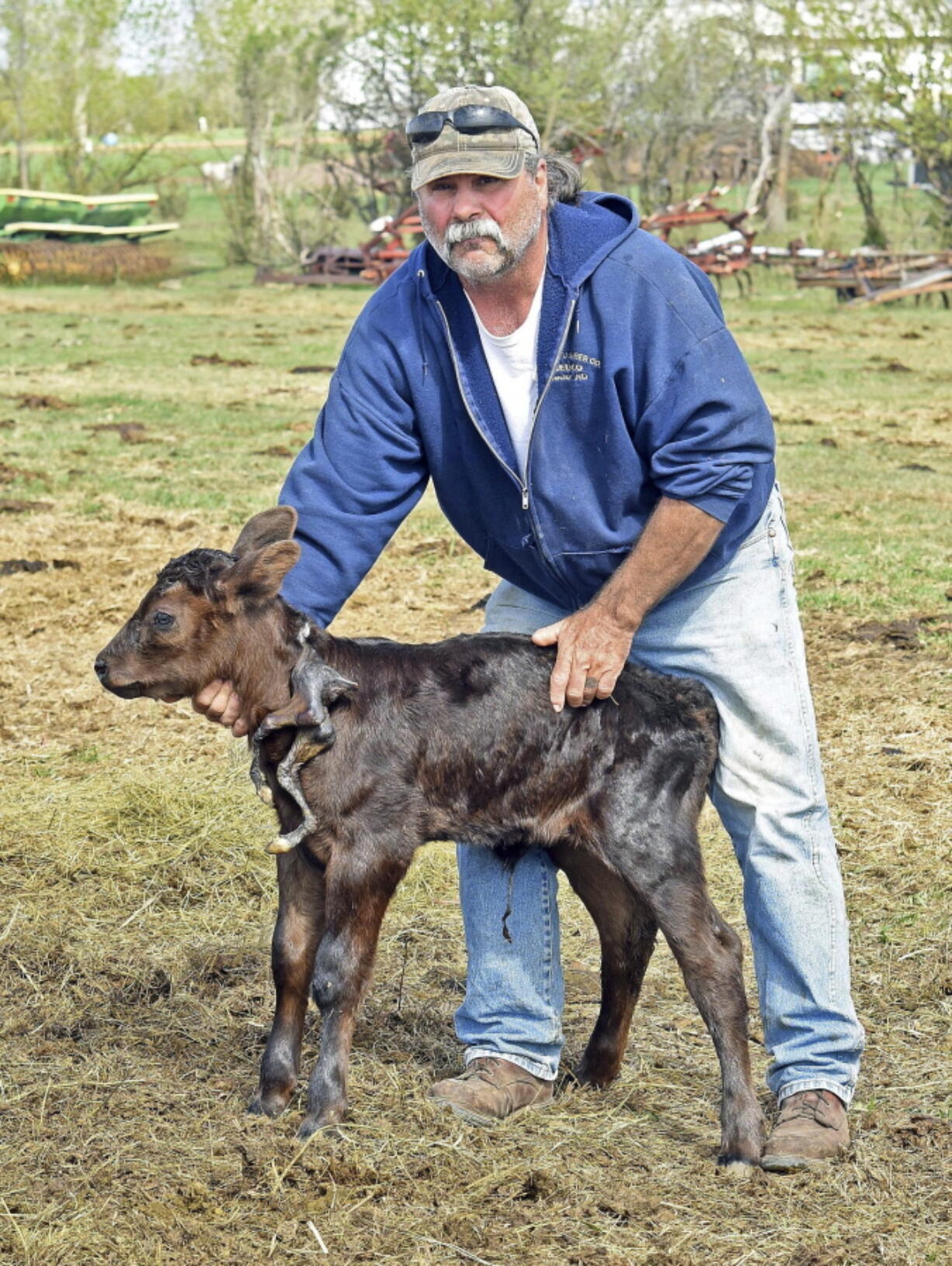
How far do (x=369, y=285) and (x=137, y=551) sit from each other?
19.3m

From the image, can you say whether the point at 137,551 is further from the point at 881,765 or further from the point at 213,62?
the point at 213,62

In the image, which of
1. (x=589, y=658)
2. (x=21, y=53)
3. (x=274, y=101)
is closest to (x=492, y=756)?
(x=589, y=658)

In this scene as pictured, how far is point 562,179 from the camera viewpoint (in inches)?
163

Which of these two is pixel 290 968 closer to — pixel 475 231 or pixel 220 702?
pixel 220 702

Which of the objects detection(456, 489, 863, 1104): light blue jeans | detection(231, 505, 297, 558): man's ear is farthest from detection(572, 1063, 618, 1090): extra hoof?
detection(231, 505, 297, 558): man's ear

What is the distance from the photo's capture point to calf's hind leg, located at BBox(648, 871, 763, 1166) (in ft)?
12.7

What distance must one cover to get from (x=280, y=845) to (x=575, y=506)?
41.7 inches

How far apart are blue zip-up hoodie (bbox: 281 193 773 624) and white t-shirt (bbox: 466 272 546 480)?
0.02 metres

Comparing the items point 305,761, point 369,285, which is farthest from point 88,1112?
point 369,285

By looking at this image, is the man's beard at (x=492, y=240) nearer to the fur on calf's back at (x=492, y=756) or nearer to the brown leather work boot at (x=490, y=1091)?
the fur on calf's back at (x=492, y=756)

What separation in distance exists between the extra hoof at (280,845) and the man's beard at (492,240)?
1367 millimetres

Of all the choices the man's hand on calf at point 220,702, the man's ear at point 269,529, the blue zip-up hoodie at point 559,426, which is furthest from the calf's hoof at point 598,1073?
the man's ear at point 269,529

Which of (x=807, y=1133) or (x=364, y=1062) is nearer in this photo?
(x=807, y=1133)

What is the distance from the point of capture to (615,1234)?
3475 millimetres
